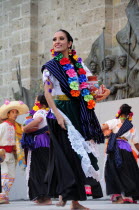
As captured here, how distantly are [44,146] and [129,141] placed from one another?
1.45 metres

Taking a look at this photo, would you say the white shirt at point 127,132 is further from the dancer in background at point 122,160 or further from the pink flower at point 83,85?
the pink flower at point 83,85

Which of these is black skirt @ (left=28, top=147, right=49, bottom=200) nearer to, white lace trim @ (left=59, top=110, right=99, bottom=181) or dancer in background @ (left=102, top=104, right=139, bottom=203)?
dancer in background @ (left=102, top=104, right=139, bottom=203)

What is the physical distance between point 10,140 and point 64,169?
4.15 m

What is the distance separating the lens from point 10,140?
1096 cm

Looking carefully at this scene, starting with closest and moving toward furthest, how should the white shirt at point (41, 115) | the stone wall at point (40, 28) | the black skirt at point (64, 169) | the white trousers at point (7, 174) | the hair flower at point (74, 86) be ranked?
the black skirt at point (64, 169) → the hair flower at point (74, 86) → the white shirt at point (41, 115) → the white trousers at point (7, 174) → the stone wall at point (40, 28)

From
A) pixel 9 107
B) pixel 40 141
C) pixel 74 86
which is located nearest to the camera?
pixel 74 86

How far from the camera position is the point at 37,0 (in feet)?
61.9

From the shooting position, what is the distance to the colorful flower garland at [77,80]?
7141 mm

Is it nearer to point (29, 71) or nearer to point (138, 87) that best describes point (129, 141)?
point (138, 87)

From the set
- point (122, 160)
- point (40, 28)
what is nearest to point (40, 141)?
point (122, 160)

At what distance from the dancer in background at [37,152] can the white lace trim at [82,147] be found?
8.99 feet

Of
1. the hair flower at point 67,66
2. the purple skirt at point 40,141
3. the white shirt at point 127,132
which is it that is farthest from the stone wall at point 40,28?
the hair flower at point 67,66

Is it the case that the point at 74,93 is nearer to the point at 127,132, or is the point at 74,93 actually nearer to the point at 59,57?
the point at 59,57

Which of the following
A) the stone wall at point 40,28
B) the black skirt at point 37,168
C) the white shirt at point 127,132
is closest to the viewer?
the black skirt at point 37,168
